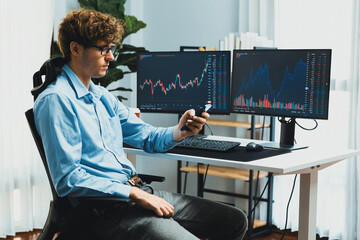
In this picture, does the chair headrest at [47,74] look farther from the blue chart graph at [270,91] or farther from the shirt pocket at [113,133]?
the blue chart graph at [270,91]

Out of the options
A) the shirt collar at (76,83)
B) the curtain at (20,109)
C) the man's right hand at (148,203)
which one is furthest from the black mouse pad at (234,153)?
the curtain at (20,109)

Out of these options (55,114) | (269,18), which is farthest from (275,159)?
(269,18)

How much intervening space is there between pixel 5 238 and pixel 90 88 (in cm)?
177

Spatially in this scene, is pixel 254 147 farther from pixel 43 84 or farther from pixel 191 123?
pixel 43 84

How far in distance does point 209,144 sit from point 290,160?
0.45m

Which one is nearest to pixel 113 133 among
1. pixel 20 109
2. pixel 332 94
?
pixel 20 109

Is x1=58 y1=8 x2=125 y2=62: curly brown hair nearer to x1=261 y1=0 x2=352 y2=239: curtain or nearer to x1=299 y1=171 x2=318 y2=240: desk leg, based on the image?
x1=299 y1=171 x2=318 y2=240: desk leg

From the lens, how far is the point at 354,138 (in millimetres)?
3289

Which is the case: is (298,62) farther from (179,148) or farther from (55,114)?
(55,114)

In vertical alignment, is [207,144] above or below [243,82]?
below

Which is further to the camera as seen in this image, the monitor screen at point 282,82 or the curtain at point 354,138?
the curtain at point 354,138

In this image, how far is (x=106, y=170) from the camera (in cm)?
199

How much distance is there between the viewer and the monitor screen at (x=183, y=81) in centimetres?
275

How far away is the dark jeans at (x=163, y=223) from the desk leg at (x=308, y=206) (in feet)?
1.17
